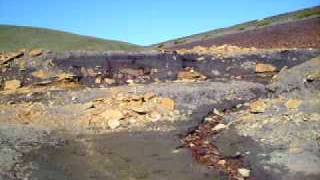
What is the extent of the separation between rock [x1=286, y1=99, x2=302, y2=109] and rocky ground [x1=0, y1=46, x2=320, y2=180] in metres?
0.03

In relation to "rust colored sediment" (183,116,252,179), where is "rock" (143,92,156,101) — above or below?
above

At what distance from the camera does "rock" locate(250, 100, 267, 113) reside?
16.9 m

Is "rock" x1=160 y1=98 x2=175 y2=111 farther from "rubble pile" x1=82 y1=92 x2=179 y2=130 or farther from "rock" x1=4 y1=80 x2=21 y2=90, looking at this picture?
"rock" x1=4 y1=80 x2=21 y2=90

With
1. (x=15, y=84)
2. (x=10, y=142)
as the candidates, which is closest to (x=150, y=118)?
(x=10, y=142)

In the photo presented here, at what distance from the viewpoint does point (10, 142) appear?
1423 centimetres

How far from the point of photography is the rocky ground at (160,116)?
1266 centimetres

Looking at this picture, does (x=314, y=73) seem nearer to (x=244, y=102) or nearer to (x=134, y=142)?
(x=244, y=102)

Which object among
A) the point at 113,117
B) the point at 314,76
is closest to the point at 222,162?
the point at 113,117

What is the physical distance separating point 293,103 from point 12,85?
39.0 feet

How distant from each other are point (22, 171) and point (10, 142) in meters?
2.29

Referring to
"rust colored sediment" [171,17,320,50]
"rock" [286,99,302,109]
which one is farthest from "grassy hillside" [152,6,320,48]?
"rock" [286,99,302,109]

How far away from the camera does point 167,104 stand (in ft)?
60.4

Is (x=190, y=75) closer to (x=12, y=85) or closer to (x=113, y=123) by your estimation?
(x=12, y=85)

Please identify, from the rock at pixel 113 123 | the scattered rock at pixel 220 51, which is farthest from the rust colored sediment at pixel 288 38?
the rock at pixel 113 123
